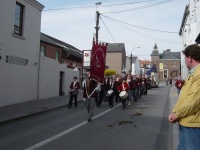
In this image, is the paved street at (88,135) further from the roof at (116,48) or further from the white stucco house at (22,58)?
the roof at (116,48)

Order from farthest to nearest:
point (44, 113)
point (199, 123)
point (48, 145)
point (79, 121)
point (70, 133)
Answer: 1. point (44, 113)
2. point (79, 121)
3. point (70, 133)
4. point (48, 145)
5. point (199, 123)

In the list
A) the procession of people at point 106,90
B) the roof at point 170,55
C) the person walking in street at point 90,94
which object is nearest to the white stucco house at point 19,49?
the procession of people at point 106,90

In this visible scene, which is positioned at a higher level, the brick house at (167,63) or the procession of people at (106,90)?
the brick house at (167,63)

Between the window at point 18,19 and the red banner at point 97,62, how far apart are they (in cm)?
645

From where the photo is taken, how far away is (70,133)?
8.88 m

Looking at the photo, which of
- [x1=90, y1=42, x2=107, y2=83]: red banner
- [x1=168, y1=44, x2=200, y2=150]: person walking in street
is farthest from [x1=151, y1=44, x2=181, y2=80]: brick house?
[x1=168, y1=44, x2=200, y2=150]: person walking in street

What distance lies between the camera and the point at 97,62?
13234 mm

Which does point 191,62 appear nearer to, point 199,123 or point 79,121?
point 199,123

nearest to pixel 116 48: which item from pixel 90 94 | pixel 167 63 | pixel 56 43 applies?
pixel 167 63

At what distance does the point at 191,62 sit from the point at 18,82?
15.7 meters

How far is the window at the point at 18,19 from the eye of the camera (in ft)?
60.0

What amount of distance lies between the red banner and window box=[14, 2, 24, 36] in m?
6.45

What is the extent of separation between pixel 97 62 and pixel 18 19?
24.9 feet

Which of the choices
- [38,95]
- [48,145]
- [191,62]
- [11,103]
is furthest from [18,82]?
[191,62]
